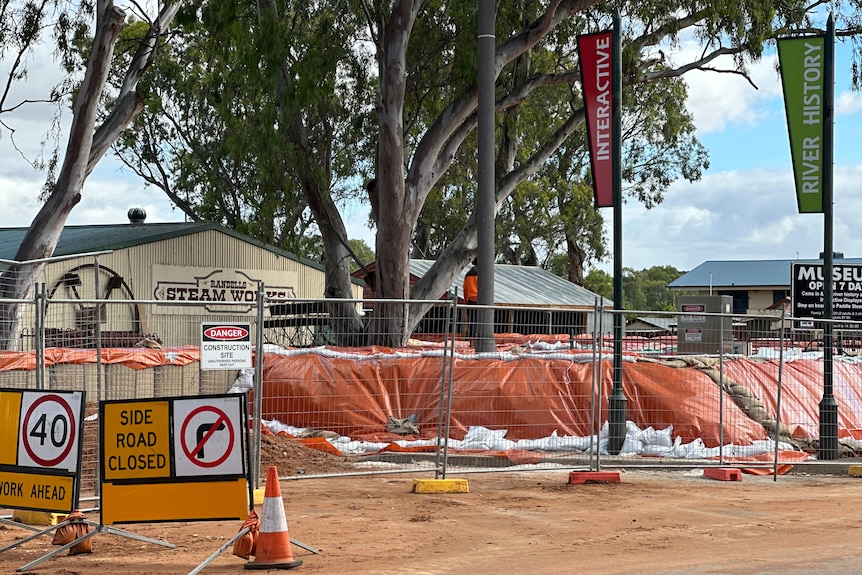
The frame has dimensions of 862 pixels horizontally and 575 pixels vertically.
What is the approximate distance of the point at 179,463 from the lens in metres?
8.80

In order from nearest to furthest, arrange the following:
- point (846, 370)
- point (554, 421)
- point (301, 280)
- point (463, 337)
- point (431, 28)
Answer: point (463, 337), point (554, 421), point (846, 370), point (431, 28), point (301, 280)

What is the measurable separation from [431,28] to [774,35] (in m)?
7.92

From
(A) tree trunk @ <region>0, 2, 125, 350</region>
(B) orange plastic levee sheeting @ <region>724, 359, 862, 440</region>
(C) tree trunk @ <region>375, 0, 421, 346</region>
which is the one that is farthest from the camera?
(A) tree trunk @ <region>0, 2, 125, 350</region>

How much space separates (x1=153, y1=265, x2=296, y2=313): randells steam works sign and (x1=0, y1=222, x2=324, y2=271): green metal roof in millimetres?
889

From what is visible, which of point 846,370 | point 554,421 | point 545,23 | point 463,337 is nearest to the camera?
point 463,337

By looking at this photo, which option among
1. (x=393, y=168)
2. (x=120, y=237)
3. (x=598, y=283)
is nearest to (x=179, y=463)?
(x=393, y=168)

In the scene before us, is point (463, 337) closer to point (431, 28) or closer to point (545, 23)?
point (545, 23)

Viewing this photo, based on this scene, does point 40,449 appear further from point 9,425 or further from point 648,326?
point 648,326

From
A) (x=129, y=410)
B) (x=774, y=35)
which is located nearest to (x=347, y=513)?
(x=129, y=410)

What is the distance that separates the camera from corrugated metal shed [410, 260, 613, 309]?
49438 millimetres

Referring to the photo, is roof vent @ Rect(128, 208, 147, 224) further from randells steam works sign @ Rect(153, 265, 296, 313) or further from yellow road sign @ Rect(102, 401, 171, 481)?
yellow road sign @ Rect(102, 401, 171, 481)

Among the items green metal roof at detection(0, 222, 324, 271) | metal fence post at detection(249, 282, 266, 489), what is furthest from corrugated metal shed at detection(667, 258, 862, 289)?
metal fence post at detection(249, 282, 266, 489)

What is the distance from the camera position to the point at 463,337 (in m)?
15.1

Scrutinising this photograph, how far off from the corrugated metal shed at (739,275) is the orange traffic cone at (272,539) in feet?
188
